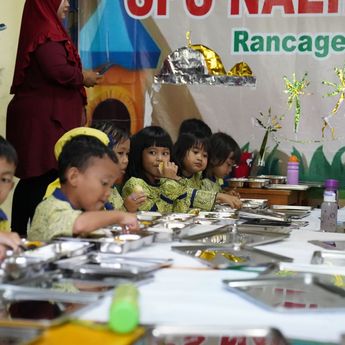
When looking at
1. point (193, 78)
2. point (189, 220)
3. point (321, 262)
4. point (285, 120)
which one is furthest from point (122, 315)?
point (285, 120)

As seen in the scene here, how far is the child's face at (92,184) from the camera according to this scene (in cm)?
183

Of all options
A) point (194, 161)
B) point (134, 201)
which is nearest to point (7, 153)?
point (134, 201)

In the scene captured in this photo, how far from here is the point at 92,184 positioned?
1.83m

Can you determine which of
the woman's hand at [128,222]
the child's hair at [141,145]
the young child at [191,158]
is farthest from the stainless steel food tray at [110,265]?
the young child at [191,158]

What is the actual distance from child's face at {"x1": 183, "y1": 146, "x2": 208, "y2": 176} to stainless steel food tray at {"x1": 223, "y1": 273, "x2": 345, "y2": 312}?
7.04ft

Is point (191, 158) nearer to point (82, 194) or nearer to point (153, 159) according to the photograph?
point (153, 159)

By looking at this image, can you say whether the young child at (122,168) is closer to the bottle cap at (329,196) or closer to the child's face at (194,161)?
the child's face at (194,161)

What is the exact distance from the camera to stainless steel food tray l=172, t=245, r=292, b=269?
1.43 metres

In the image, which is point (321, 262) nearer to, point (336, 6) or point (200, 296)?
point (200, 296)

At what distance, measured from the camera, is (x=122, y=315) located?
34.8 inches

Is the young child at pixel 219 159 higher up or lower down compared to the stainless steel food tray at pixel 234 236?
higher up

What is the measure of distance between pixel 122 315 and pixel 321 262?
0.74m

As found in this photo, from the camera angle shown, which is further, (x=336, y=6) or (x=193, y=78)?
(x=336, y=6)

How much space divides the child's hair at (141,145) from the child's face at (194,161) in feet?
0.88
